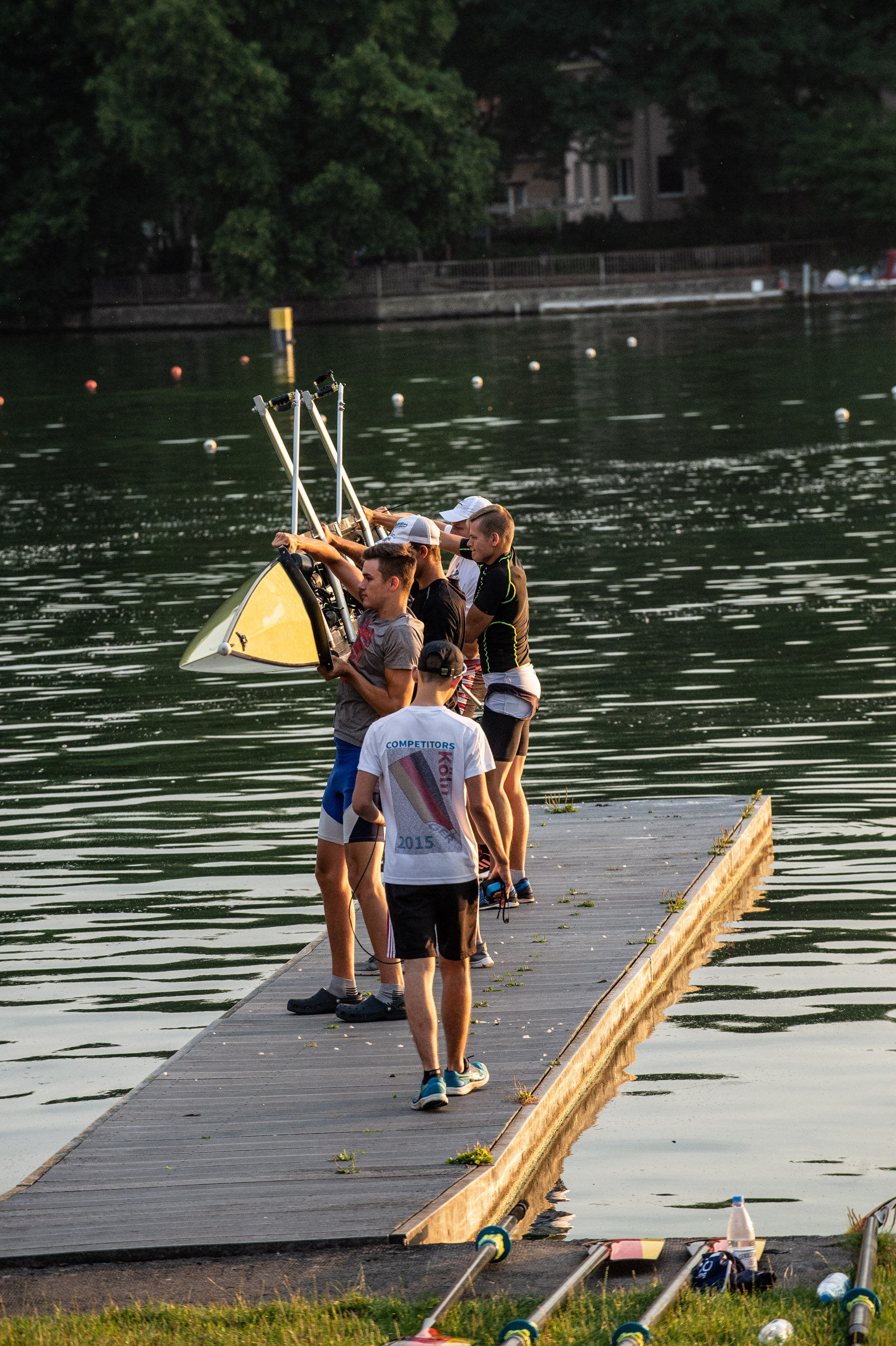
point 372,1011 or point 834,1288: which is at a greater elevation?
point 834,1288

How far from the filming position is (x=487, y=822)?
828cm

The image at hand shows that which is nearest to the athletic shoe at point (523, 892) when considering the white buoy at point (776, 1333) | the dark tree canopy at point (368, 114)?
the white buoy at point (776, 1333)

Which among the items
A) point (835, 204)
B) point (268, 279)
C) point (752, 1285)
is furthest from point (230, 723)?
point (835, 204)

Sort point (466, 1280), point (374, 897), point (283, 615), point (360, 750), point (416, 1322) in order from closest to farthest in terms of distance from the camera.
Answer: point (416, 1322), point (466, 1280), point (360, 750), point (374, 897), point (283, 615)

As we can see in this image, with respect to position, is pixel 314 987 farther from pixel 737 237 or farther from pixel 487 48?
pixel 487 48

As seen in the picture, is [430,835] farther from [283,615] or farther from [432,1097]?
[283,615]

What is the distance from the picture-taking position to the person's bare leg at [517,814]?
998cm

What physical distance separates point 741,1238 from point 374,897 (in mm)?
2864

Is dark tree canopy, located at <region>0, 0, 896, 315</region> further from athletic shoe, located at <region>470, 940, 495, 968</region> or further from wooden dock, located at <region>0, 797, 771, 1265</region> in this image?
athletic shoe, located at <region>470, 940, 495, 968</region>

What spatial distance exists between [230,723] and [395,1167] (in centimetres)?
997

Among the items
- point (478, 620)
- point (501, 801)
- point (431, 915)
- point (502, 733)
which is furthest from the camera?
point (502, 733)

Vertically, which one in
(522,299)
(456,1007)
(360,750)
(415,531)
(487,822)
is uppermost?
(522,299)

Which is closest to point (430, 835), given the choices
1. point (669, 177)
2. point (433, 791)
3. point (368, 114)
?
point (433, 791)

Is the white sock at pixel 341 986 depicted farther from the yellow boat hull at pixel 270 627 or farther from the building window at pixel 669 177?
the building window at pixel 669 177
